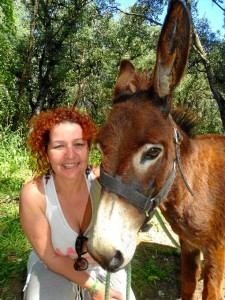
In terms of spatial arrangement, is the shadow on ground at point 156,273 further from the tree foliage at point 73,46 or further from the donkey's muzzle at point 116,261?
the tree foliage at point 73,46

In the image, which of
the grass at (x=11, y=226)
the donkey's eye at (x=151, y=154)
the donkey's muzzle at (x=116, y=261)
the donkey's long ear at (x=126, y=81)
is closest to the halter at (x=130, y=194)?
the donkey's eye at (x=151, y=154)

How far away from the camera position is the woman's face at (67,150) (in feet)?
8.18

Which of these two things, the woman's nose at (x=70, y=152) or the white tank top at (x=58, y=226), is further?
the white tank top at (x=58, y=226)

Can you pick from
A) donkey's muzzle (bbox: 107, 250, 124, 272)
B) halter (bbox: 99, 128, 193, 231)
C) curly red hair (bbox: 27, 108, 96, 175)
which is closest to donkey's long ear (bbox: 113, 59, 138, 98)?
curly red hair (bbox: 27, 108, 96, 175)

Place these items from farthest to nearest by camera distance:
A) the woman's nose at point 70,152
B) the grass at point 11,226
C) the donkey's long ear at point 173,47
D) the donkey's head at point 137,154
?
the grass at point 11,226 < the woman's nose at point 70,152 < the donkey's long ear at point 173,47 < the donkey's head at point 137,154

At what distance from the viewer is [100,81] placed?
90.5ft

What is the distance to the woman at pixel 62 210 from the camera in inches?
98.7

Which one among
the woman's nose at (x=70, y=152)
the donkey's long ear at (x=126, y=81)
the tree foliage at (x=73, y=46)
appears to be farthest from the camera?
the tree foliage at (x=73, y=46)

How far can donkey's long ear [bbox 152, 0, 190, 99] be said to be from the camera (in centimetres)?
187

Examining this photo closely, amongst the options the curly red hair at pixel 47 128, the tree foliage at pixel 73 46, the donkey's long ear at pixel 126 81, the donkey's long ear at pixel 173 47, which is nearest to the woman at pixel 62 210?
the curly red hair at pixel 47 128

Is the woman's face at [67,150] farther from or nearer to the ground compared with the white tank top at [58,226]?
farther from the ground

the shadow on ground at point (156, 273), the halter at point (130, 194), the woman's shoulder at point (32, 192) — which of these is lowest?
the shadow on ground at point (156, 273)

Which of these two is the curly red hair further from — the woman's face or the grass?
the grass

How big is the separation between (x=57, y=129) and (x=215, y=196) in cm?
144
